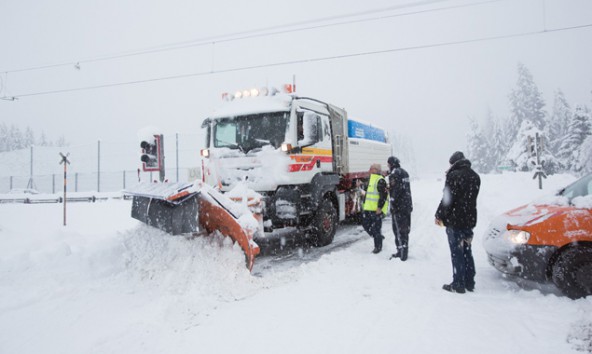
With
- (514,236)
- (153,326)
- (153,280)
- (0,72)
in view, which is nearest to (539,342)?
(514,236)

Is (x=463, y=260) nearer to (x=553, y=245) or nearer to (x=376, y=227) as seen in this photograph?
(x=553, y=245)

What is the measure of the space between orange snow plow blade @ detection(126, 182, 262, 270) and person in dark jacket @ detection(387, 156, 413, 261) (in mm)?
2633

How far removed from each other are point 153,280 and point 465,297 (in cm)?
399

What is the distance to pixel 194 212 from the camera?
5.07 meters

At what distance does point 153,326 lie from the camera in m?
3.74

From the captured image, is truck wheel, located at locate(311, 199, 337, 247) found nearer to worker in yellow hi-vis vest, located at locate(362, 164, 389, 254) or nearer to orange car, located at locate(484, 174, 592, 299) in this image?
worker in yellow hi-vis vest, located at locate(362, 164, 389, 254)

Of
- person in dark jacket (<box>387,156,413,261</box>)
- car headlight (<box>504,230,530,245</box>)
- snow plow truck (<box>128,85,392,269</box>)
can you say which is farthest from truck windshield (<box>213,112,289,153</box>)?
car headlight (<box>504,230,530,245</box>)

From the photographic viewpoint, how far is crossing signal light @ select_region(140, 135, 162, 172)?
27.0 ft

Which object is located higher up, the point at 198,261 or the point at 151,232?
the point at 151,232

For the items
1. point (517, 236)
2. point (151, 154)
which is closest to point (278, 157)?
point (151, 154)

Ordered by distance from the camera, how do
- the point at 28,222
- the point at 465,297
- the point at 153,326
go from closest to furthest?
the point at 153,326
the point at 465,297
the point at 28,222

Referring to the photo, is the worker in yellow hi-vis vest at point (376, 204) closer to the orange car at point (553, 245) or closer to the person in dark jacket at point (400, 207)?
the person in dark jacket at point (400, 207)

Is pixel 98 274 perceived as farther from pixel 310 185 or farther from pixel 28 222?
pixel 28 222

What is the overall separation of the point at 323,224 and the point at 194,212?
136 inches
